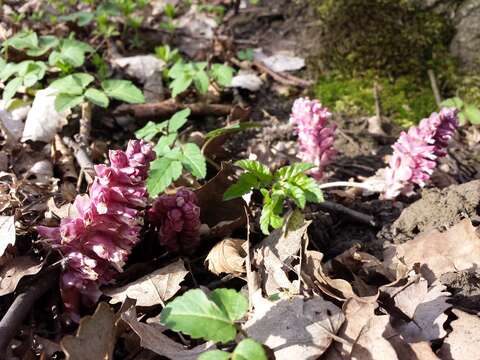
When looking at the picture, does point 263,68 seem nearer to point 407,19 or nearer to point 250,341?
point 407,19

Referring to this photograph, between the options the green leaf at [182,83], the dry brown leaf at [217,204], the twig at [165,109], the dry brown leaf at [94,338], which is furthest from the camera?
the twig at [165,109]

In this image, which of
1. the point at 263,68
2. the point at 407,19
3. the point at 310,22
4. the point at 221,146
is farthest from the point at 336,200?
the point at 310,22

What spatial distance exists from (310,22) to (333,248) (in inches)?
100

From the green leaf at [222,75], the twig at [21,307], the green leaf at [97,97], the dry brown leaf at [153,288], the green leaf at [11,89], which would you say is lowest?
the dry brown leaf at [153,288]

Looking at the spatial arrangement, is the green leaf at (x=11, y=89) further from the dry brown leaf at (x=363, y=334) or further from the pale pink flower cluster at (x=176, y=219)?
the dry brown leaf at (x=363, y=334)

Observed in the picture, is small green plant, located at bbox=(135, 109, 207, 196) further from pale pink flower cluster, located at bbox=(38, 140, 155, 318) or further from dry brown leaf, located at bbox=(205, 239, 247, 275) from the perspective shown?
dry brown leaf, located at bbox=(205, 239, 247, 275)

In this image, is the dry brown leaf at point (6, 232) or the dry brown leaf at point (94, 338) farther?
the dry brown leaf at point (6, 232)

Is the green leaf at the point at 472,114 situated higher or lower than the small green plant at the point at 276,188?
lower

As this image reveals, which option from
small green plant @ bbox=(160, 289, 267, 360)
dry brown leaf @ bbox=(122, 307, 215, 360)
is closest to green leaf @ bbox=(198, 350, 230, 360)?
small green plant @ bbox=(160, 289, 267, 360)

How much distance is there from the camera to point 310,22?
Answer: 4191mm

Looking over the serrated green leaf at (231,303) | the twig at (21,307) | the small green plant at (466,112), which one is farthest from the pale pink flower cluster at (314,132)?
the twig at (21,307)

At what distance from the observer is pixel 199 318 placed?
1.45m

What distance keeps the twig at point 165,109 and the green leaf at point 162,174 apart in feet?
3.75

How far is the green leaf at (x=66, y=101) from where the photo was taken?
259 centimetres
